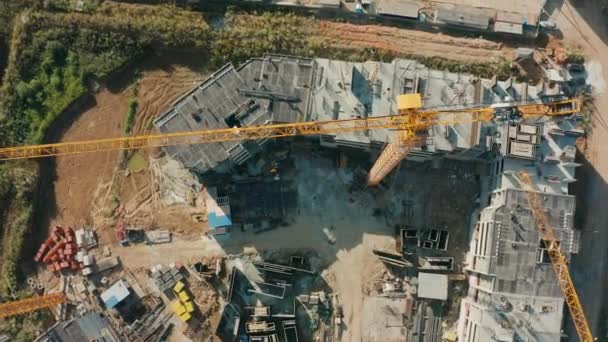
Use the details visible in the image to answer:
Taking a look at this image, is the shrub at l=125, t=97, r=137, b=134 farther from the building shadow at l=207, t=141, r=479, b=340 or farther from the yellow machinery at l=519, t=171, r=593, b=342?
the yellow machinery at l=519, t=171, r=593, b=342

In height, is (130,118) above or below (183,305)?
above

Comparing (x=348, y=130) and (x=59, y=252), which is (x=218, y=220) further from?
(x=59, y=252)

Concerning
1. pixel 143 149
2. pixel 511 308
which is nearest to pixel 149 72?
pixel 143 149

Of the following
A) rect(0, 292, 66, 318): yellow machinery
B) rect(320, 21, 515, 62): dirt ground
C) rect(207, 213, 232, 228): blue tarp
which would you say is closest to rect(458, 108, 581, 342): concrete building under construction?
rect(320, 21, 515, 62): dirt ground

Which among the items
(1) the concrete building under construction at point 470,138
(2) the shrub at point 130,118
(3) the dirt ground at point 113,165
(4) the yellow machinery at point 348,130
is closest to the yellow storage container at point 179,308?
(3) the dirt ground at point 113,165

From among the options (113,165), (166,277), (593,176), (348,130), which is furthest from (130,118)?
(593,176)

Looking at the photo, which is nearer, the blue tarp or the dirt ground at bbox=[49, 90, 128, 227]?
the blue tarp
